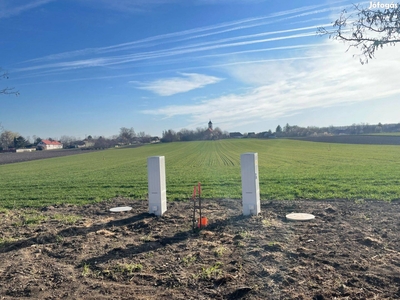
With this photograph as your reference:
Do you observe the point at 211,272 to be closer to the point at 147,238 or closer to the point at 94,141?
the point at 147,238

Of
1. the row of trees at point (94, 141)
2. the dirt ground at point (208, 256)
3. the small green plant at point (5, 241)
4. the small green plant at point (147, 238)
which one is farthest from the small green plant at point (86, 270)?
the row of trees at point (94, 141)

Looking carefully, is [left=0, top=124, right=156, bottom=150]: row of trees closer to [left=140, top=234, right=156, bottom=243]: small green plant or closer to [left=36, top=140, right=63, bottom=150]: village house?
[left=36, top=140, right=63, bottom=150]: village house

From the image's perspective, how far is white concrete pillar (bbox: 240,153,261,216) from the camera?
30.1 ft

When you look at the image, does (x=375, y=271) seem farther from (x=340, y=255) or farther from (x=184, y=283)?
(x=184, y=283)

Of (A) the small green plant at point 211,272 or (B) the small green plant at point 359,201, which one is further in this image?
(B) the small green plant at point 359,201

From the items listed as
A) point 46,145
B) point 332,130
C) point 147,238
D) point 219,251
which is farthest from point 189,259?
point 46,145

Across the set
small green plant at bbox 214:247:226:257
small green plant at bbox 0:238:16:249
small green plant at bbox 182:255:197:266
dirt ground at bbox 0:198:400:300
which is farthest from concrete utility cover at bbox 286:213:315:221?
small green plant at bbox 0:238:16:249

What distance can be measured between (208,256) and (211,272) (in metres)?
0.80

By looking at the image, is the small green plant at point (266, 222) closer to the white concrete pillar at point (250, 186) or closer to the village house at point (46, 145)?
the white concrete pillar at point (250, 186)

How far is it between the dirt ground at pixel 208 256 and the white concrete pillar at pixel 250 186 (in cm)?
34

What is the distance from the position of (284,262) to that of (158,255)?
238 cm

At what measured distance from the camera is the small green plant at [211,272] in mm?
5182

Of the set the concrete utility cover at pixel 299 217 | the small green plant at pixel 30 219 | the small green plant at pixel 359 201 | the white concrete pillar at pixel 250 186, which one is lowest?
the small green plant at pixel 30 219

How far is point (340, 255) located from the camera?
587 cm
